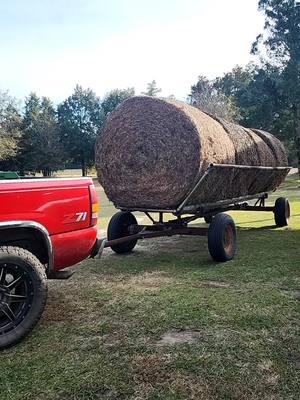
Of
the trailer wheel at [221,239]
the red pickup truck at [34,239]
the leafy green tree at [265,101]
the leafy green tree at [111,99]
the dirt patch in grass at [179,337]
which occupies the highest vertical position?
the leafy green tree at [111,99]

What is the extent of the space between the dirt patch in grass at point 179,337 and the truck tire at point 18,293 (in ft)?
3.82

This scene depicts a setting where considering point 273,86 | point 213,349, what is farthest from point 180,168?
point 273,86

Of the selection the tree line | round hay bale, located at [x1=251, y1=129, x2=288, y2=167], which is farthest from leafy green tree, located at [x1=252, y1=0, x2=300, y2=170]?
round hay bale, located at [x1=251, y1=129, x2=288, y2=167]

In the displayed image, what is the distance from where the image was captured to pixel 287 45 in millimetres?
36312

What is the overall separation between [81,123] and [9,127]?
15491 mm

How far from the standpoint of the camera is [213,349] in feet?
11.5

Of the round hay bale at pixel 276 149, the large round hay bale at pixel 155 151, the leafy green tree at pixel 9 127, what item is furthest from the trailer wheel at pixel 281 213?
the leafy green tree at pixel 9 127

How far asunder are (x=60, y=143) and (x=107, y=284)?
57489 mm

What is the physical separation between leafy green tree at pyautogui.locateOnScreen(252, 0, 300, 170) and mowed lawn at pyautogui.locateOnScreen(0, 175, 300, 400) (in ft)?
103

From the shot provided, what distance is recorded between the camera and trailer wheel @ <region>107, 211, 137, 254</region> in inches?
307

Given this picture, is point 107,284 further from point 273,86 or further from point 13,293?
point 273,86

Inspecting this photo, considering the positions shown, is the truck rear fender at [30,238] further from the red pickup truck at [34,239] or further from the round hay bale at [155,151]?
the round hay bale at [155,151]

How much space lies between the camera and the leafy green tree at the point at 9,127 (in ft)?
158

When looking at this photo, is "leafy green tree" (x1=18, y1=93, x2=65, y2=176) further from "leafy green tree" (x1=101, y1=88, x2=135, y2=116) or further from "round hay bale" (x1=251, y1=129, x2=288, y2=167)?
"round hay bale" (x1=251, y1=129, x2=288, y2=167)
